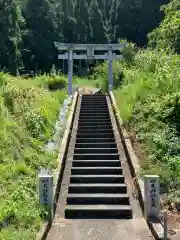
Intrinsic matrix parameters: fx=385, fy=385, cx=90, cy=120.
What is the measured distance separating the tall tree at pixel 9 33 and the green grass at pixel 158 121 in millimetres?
28163

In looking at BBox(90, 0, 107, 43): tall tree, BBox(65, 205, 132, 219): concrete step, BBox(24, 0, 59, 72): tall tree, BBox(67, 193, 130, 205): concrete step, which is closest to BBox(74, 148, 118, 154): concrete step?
BBox(67, 193, 130, 205): concrete step

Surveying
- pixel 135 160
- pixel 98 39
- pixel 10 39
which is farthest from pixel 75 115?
pixel 98 39

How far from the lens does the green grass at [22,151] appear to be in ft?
23.0

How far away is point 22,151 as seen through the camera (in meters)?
9.73

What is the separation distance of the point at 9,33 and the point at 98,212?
37.5 m

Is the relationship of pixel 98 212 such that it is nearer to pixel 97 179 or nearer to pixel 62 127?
pixel 97 179

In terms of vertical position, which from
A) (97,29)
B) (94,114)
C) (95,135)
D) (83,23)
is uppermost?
(95,135)

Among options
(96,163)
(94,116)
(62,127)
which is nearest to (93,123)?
(94,116)

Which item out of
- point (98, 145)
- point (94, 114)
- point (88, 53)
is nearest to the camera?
point (98, 145)

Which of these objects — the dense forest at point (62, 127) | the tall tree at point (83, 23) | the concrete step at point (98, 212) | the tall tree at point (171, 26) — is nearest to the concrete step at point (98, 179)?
the dense forest at point (62, 127)

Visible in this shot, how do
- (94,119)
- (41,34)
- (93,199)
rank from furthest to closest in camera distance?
(41,34) < (94,119) < (93,199)

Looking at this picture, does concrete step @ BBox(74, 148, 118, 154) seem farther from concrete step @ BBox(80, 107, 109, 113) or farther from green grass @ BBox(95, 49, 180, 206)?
concrete step @ BBox(80, 107, 109, 113)

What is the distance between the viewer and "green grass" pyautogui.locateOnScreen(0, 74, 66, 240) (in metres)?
7.00

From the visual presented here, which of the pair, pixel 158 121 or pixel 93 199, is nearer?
pixel 93 199
